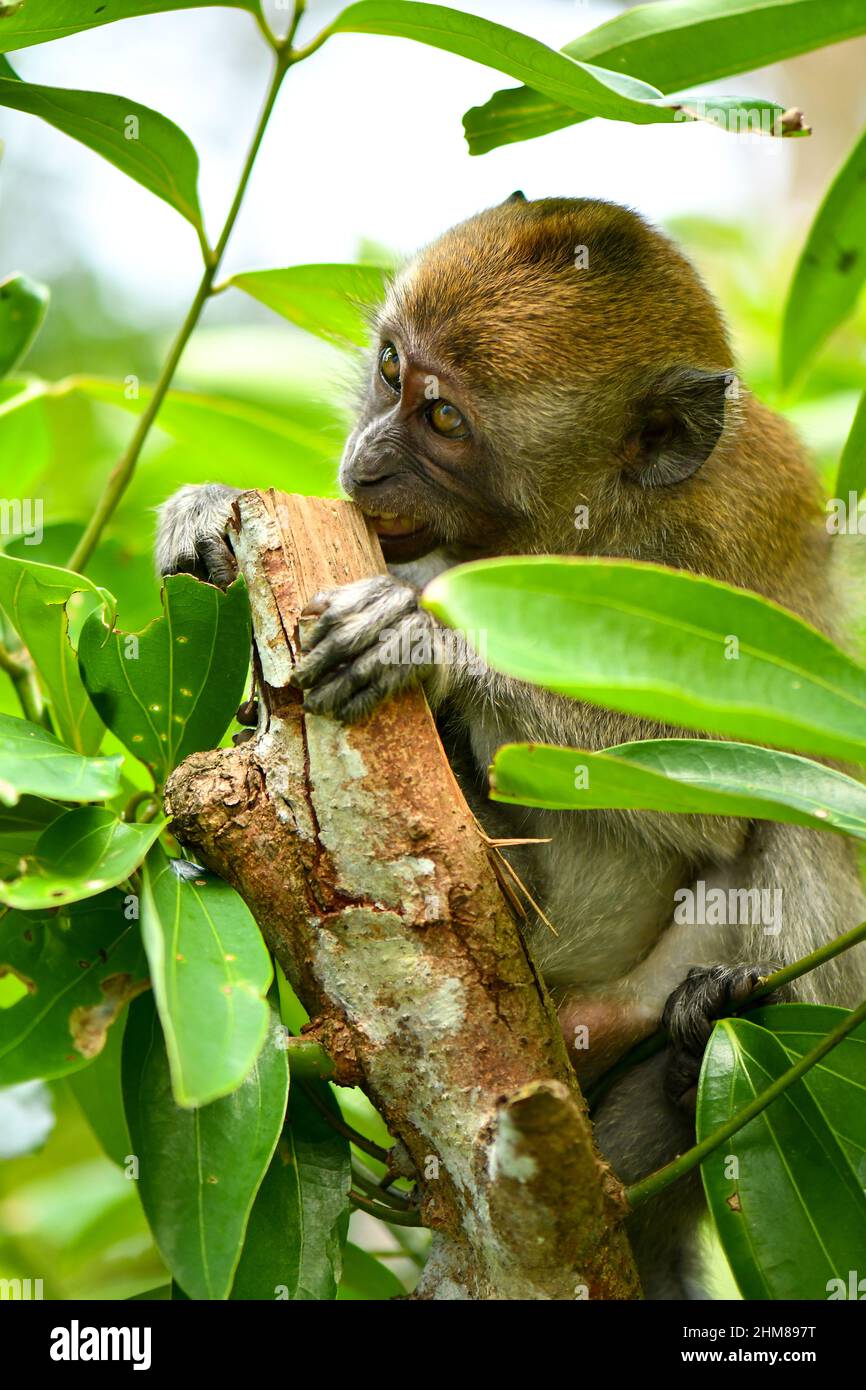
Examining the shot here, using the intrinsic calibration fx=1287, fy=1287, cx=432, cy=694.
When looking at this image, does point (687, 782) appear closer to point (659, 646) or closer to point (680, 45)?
point (659, 646)

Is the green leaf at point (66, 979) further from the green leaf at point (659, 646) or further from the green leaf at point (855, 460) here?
the green leaf at point (855, 460)

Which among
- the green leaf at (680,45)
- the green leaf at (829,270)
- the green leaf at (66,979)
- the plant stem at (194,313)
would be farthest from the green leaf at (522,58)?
the green leaf at (66,979)

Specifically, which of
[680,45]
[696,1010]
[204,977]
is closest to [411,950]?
[204,977]

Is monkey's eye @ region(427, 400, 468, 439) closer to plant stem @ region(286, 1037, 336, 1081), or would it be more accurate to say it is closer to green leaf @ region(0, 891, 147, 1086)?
green leaf @ region(0, 891, 147, 1086)

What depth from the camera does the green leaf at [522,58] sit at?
235 centimetres

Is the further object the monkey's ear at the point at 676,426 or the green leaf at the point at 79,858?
the monkey's ear at the point at 676,426

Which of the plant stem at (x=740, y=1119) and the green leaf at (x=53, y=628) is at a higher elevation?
the green leaf at (x=53, y=628)

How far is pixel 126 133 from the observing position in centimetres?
275

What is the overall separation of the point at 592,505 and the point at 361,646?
137 cm

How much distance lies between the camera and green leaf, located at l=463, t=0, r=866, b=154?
2.79 m

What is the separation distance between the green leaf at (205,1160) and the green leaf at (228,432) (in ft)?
6.56

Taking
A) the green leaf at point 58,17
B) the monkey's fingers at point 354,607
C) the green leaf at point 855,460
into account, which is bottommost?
the monkey's fingers at point 354,607

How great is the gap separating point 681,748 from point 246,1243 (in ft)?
3.78

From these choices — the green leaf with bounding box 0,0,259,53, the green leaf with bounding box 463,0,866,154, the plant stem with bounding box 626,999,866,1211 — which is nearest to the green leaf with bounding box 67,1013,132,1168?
the plant stem with bounding box 626,999,866,1211
